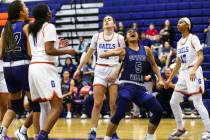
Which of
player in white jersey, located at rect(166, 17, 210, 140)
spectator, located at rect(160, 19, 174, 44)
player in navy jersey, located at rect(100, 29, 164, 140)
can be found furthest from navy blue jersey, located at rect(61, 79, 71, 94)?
player in navy jersey, located at rect(100, 29, 164, 140)

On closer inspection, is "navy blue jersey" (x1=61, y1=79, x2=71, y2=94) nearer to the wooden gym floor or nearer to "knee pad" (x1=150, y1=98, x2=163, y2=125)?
the wooden gym floor

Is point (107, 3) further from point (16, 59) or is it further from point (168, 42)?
point (16, 59)

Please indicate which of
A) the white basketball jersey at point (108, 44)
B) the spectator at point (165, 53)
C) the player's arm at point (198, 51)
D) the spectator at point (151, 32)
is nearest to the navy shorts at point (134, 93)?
the white basketball jersey at point (108, 44)

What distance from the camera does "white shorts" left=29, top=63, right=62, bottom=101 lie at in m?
7.19

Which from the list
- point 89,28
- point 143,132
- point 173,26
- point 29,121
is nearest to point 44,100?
point 29,121

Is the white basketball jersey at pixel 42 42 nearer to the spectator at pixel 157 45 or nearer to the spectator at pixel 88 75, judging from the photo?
the spectator at pixel 88 75

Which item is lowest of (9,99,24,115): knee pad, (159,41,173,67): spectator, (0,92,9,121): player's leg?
(159,41,173,67): spectator

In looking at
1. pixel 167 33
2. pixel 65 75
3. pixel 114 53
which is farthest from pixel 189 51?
pixel 167 33

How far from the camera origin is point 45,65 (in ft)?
23.8

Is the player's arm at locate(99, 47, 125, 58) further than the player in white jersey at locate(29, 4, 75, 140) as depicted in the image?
Yes

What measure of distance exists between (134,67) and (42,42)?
1558 mm

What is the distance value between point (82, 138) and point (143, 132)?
172 cm

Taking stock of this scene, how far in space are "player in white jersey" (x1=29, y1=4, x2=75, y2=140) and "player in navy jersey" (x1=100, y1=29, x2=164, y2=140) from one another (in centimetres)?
105

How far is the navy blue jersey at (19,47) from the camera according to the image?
25.0 ft
